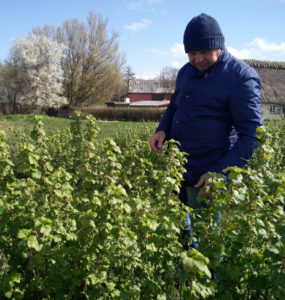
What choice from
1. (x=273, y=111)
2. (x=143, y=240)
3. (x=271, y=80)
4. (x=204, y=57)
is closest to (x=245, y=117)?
(x=204, y=57)

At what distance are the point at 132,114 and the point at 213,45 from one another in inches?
1067

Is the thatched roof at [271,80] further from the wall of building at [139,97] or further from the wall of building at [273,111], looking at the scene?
the wall of building at [139,97]

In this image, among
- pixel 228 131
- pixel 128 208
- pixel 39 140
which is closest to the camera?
pixel 128 208

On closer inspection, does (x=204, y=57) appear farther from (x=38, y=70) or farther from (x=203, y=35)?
(x=38, y=70)

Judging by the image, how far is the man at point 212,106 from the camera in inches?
84.0

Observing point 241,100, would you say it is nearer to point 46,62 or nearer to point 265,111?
point 265,111

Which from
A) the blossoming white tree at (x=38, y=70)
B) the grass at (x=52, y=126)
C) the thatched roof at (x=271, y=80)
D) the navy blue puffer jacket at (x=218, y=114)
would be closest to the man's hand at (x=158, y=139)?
the navy blue puffer jacket at (x=218, y=114)

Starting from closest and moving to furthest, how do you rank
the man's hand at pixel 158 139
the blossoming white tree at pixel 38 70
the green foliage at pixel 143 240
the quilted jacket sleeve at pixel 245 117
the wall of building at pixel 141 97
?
the green foliage at pixel 143 240 → the quilted jacket sleeve at pixel 245 117 → the man's hand at pixel 158 139 → the blossoming white tree at pixel 38 70 → the wall of building at pixel 141 97

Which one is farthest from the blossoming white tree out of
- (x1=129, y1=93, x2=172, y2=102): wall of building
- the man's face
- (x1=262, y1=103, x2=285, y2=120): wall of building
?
the man's face

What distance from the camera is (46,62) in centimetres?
3197

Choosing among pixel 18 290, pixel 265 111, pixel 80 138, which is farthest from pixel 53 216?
pixel 265 111

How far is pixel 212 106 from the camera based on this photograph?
91.1 inches

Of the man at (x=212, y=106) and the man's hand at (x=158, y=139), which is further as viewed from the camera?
the man's hand at (x=158, y=139)

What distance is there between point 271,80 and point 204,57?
106 feet
